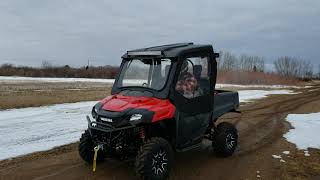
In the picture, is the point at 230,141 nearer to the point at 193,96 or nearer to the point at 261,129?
the point at 193,96

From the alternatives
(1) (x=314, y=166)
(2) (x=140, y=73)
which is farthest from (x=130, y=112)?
(1) (x=314, y=166)

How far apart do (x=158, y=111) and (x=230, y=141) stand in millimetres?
2680

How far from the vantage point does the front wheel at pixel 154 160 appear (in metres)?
6.88

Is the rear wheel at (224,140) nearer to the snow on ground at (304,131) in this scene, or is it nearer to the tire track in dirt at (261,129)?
the tire track in dirt at (261,129)

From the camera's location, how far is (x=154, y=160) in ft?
23.1

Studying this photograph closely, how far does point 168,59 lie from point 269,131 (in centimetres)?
610

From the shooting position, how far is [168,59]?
26.1ft

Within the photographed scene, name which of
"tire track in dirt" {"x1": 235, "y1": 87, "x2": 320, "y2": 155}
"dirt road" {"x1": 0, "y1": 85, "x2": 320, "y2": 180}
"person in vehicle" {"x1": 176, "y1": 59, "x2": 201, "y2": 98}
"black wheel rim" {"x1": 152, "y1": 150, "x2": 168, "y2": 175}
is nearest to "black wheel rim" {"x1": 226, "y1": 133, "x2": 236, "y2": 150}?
"dirt road" {"x1": 0, "y1": 85, "x2": 320, "y2": 180}

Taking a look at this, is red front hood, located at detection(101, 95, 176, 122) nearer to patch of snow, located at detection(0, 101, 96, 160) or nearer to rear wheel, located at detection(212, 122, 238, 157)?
rear wheel, located at detection(212, 122, 238, 157)

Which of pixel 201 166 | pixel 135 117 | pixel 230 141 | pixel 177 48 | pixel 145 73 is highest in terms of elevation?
pixel 177 48

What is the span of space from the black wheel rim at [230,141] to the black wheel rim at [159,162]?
2439 millimetres

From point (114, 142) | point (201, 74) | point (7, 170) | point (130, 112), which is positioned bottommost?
point (7, 170)

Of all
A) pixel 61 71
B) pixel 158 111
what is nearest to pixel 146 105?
pixel 158 111

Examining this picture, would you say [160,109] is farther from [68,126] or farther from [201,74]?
[68,126]
